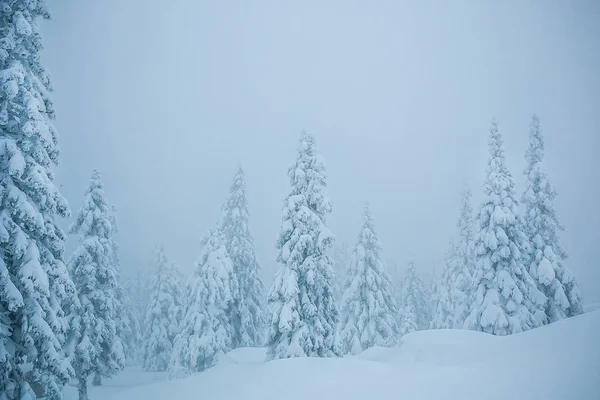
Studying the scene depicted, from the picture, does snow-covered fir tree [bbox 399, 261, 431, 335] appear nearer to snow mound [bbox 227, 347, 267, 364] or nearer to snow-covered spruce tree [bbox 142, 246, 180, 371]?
snow mound [bbox 227, 347, 267, 364]

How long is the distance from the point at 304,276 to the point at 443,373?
10445 millimetres

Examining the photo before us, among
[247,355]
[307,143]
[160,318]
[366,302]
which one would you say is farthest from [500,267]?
[160,318]

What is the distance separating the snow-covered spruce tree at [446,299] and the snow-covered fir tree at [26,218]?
3658cm

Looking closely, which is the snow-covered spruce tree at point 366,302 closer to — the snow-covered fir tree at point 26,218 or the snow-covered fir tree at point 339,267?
the snow-covered fir tree at point 339,267

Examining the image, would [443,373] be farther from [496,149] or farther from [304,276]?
[496,149]

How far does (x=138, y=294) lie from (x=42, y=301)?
69409 millimetres

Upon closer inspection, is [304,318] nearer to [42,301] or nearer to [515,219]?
[42,301]

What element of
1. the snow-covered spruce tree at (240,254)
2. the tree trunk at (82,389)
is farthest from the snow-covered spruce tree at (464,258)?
the tree trunk at (82,389)

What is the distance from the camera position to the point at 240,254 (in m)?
32.7

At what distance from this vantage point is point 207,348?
28359mm

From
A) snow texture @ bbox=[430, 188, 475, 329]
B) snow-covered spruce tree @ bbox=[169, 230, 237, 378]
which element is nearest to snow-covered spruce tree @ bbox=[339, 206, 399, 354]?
snow texture @ bbox=[430, 188, 475, 329]

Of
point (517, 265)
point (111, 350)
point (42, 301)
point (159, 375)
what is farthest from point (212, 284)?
point (517, 265)

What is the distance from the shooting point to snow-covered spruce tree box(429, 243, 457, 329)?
38.4 m

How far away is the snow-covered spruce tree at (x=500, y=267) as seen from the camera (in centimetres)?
2431
